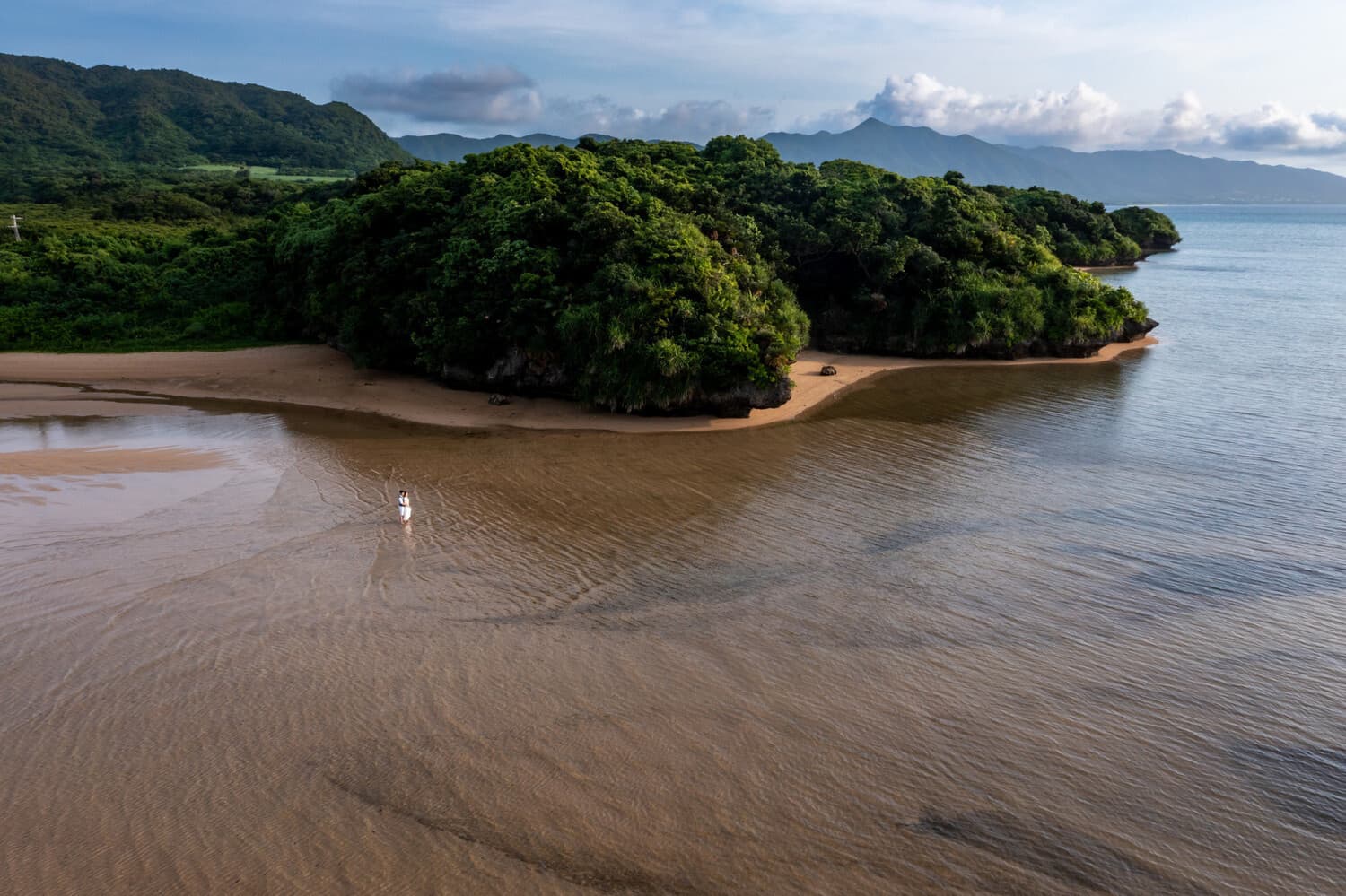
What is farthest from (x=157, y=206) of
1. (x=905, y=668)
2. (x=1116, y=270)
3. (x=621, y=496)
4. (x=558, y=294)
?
(x=1116, y=270)

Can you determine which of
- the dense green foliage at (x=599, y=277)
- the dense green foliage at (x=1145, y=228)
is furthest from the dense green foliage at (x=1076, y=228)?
the dense green foliage at (x=599, y=277)

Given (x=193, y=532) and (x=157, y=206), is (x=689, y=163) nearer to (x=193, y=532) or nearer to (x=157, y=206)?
(x=193, y=532)

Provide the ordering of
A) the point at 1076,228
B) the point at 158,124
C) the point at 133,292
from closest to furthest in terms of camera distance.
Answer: the point at 133,292
the point at 1076,228
the point at 158,124

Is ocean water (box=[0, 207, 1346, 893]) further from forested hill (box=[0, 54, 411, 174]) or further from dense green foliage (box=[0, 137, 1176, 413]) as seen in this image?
forested hill (box=[0, 54, 411, 174])

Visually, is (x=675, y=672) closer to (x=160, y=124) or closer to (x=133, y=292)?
(x=133, y=292)

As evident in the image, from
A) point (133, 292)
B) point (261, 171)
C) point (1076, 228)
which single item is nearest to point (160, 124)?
point (261, 171)
